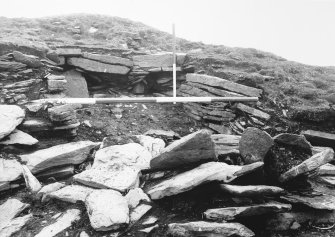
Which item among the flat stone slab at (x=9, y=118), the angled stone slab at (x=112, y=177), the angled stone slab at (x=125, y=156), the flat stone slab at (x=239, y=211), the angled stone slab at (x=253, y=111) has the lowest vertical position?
the flat stone slab at (x=239, y=211)

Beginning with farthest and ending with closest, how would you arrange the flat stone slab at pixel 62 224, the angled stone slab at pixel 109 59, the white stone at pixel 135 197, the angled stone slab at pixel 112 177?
the angled stone slab at pixel 109 59 < the angled stone slab at pixel 112 177 < the white stone at pixel 135 197 < the flat stone slab at pixel 62 224

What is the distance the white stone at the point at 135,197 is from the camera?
5.89 metres

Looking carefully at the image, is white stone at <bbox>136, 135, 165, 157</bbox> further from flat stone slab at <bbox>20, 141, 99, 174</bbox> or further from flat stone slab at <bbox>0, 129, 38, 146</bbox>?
flat stone slab at <bbox>0, 129, 38, 146</bbox>

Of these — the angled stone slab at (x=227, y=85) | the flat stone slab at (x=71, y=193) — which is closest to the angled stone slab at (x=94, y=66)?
the angled stone slab at (x=227, y=85)

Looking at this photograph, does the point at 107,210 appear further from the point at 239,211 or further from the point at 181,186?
the point at 239,211

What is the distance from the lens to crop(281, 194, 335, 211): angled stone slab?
237 inches

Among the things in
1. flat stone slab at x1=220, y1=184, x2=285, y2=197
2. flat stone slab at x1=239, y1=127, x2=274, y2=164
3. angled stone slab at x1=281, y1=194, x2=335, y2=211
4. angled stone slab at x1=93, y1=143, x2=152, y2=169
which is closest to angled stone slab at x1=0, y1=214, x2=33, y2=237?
angled stone slab at x1=93, y1=143, x2=152, y2=169

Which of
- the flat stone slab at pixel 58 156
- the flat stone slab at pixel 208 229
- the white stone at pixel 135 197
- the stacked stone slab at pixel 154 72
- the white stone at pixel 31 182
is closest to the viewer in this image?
the flat stone slab at pixel 208 229

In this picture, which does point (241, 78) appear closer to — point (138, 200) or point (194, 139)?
point (194, 139)

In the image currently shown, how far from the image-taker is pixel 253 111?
10.5 metres

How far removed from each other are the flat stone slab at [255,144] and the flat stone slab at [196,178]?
82 cm

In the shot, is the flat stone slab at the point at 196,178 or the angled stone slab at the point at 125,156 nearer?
the flat stone slab at the point at 196,178

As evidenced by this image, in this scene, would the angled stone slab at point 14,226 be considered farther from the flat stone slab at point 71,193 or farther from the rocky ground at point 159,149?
the flat stone slab at point 71,193

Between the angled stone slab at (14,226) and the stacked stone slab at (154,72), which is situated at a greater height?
the stacked stone slab at (154,72)
